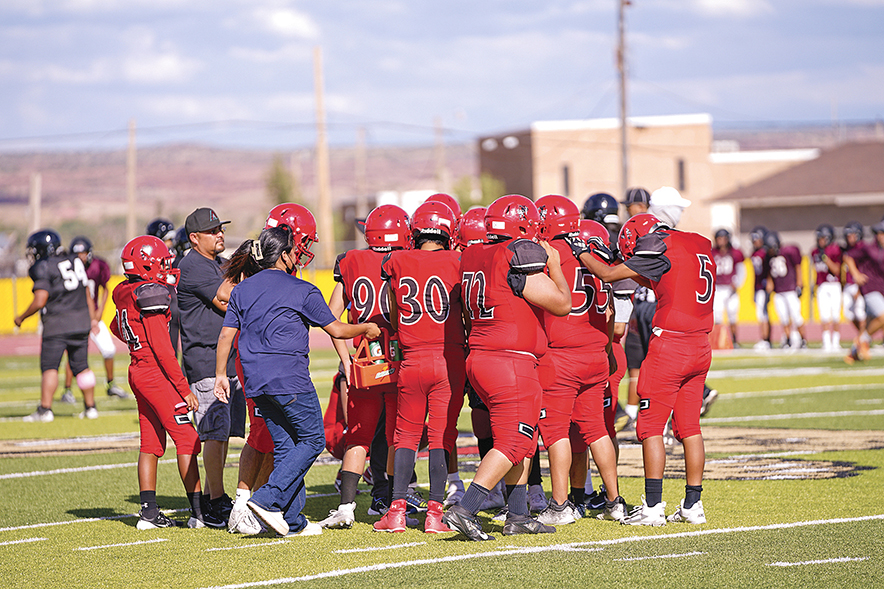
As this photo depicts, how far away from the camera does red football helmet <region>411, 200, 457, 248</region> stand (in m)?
7.31

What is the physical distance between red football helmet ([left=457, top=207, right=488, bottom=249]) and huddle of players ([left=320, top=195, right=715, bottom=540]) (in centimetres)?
1

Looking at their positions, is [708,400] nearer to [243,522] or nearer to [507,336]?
[507,336]

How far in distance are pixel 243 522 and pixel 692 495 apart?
2913 millimetres

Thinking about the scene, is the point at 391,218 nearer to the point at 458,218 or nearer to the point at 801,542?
the point at 458,218

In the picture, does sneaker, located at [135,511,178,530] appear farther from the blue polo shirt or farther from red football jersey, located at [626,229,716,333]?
red football jersey, located at [626,229,716,333]

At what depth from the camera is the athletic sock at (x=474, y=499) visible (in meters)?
6.72

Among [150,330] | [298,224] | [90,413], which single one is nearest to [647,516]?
[298,224]

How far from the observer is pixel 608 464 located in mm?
7457

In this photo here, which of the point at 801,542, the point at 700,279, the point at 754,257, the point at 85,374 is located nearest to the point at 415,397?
the point at 700,279

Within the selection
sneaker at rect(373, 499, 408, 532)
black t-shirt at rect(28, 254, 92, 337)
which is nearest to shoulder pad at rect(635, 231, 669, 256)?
sneaker at rect(373, 499, 408, 532)

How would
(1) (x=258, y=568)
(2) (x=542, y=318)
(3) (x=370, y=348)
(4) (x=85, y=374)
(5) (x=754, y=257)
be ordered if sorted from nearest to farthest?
(1) (x=258, y=568), (2) (x=542, y=318), (3) (x=370, y=348), (4) (x=85, y=374), (5) (x=754, y=257)

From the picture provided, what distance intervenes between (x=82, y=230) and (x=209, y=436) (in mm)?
129897

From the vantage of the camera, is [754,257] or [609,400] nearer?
[609,400]

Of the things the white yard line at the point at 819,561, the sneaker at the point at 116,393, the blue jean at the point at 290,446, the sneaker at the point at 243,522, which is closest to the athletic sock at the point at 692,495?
the white yard line at the point at 819,561
